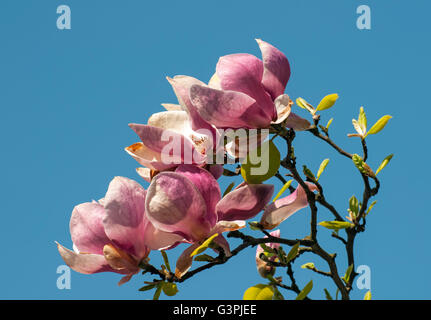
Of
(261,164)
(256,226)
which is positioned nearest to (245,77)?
(261,164)

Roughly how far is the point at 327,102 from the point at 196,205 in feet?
1.01

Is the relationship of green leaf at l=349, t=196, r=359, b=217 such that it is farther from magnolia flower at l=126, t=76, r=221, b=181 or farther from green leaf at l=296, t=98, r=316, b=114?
magnolia flower at l=126, t=76, r=221, b=181

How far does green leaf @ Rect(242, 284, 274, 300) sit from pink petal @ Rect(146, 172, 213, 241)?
19cm

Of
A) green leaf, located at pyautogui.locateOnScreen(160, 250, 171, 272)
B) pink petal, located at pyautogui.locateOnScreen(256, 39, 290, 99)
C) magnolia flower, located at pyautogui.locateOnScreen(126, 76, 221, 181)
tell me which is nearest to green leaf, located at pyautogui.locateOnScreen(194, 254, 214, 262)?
green leaf, located at pyautogui.locateOnScreen(160, 250, 171, 272)

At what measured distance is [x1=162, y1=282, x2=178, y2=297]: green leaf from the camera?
825mm

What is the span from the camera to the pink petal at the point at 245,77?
779 mm

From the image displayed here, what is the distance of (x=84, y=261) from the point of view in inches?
31.3

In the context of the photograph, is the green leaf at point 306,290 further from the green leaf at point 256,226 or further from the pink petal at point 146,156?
the pink petal at point 146,156

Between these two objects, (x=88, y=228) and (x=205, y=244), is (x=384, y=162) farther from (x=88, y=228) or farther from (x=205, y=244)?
(x=88, y=228)

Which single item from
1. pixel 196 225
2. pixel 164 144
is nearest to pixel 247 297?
pixel 196 225

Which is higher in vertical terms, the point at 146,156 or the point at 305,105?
the point at 305,105
